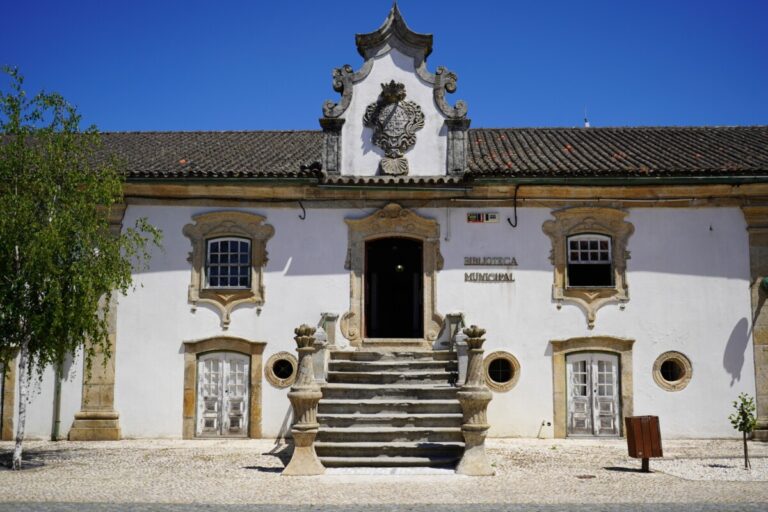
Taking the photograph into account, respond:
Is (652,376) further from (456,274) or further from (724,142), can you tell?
(724,142)

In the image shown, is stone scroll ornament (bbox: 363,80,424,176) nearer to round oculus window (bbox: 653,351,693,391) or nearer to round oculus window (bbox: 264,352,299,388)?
round oculus window (bbox: 264,352,299,388)

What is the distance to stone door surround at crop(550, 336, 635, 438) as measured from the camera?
48.5 ft

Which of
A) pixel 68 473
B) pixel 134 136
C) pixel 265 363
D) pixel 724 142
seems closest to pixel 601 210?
pixel 724 142

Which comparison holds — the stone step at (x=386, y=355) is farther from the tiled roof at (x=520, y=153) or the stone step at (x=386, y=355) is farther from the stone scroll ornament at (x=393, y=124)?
the stone scroll ornament at (x=393, y=124)

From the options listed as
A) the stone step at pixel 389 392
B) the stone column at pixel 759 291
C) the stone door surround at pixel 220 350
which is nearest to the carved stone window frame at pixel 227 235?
the stone door surround at pixel 220 350

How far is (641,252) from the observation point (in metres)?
15.2

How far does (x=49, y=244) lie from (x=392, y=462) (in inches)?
221

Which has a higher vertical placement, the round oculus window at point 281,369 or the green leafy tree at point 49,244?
the green leafy tree at point 49,244

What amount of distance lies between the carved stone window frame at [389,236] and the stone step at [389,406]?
265 centimetres

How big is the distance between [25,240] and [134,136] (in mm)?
→ 8715

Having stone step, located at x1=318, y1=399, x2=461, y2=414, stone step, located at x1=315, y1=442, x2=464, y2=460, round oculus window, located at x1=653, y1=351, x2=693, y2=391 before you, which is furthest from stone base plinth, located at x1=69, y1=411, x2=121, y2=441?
round oculus window, located at x1=653, y1=351, x2=693, y2=391

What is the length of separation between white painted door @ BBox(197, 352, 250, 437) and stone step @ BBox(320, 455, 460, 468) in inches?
151

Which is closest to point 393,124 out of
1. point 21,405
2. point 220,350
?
point 220,350

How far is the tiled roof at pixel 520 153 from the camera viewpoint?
49.3 ft
